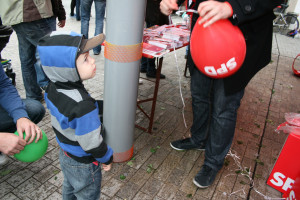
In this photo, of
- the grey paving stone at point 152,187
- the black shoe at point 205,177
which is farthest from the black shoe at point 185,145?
the grey paving stone at point 152,187

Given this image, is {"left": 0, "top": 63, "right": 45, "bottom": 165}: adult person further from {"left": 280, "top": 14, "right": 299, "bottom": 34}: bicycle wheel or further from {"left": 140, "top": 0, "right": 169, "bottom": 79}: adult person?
{"left": 280, "top": 14, "right": 299, "bottom": 34}: bicycle wheel

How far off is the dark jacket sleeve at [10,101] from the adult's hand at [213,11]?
1646 mm

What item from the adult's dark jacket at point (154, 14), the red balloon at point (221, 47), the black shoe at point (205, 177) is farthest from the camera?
the adult's dark jacket at point (154, 14)

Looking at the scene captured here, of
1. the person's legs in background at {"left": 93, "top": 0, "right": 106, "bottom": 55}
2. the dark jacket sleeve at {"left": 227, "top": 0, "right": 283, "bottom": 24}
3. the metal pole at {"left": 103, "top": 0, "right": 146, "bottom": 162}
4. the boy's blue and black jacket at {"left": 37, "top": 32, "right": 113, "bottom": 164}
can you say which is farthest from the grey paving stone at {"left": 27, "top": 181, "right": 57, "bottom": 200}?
the person's legs in background at {"left": 93, "top": 0, "right": 106, "bottom": 55}

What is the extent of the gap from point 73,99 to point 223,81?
1316 millimetres

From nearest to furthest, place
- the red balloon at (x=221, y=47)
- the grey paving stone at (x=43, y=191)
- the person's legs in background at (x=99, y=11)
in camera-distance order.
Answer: the red balloon at (x=221, y=47)
the grey paving stone at (x=43, y=191)
the person's legs in background at (x=99, y=11)

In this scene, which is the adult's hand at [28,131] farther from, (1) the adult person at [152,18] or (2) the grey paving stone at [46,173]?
(1) the adult person at [152,18]

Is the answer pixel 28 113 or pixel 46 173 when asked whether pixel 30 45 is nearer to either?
pixel 28 113

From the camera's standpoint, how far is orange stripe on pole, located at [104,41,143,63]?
79.8 inches

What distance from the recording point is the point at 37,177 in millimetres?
2348

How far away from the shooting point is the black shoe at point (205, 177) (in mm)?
2393

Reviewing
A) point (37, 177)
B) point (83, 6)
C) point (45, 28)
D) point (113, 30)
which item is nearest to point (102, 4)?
Result: point (83, 6)

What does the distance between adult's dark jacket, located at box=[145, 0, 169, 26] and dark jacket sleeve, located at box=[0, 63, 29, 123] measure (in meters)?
3.17

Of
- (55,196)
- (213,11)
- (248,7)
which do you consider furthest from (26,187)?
(248,7)
